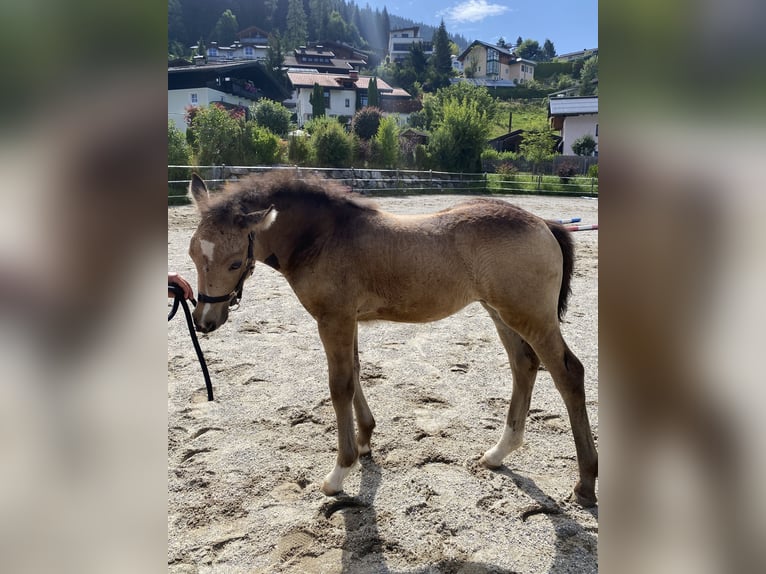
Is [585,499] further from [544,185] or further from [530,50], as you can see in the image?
[530,50]

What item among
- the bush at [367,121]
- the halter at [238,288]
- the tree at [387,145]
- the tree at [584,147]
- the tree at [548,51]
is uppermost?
the tree at [548,51]

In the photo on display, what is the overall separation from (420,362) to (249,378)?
144 cm

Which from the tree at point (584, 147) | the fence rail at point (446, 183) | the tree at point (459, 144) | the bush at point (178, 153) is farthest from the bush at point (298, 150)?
the tree at point (584, 147)

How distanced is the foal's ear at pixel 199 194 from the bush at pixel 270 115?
24186 mm

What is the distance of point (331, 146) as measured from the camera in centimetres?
2181

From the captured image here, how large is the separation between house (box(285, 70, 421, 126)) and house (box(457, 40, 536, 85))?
30371mm

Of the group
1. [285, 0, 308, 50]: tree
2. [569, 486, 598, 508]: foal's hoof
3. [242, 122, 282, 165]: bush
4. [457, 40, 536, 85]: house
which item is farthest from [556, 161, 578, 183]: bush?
[285, 0, 308, 50]: tree

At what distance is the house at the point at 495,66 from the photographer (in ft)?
252

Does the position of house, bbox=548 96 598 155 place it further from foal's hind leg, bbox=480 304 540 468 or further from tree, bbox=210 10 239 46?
tree, bbox=210 10 239 46

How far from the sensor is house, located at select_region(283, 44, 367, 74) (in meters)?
60.4

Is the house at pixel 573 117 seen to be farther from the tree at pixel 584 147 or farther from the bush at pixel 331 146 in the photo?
the bush at pixel 331 146
